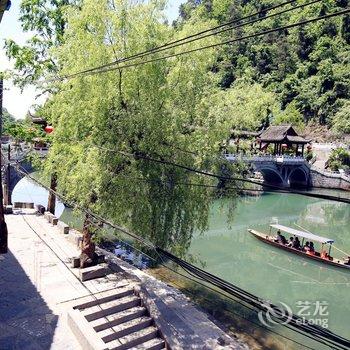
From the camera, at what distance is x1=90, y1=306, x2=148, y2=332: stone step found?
929cm

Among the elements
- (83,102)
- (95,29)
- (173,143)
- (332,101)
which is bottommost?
(173,143)

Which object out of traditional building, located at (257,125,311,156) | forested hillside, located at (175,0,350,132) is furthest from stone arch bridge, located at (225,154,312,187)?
forested hillside, located at (175,0,350,132)

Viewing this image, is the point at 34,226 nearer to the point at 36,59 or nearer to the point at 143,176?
the point at 36,59

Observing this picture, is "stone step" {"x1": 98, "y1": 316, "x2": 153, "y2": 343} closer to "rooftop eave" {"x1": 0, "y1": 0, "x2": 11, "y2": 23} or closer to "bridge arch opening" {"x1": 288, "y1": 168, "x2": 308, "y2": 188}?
"rooftop eave" {"x1": 0, "y1": 0, "x2": 11, "y2": 23}

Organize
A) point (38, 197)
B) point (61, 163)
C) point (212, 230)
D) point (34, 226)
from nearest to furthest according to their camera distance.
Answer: point (61, 163) → point (34, 226) → point (212, 230) → point (38, 197)

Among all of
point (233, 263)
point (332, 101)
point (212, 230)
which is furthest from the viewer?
point (332, 101)

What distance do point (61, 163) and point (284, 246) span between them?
45.9 feet

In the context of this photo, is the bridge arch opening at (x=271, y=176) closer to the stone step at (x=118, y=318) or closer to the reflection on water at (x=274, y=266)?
the reflection on water at (x=274, y=266)

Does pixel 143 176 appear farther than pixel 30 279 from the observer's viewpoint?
No

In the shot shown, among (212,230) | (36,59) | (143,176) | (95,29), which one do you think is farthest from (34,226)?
(212,230)

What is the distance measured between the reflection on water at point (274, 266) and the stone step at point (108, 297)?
3589 mm

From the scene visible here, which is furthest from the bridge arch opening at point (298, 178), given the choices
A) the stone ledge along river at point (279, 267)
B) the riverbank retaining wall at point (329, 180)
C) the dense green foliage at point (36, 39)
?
the dense green foliage at point (36, 39)

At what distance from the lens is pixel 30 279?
37.9 feet

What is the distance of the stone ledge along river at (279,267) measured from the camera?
48.6 feet
